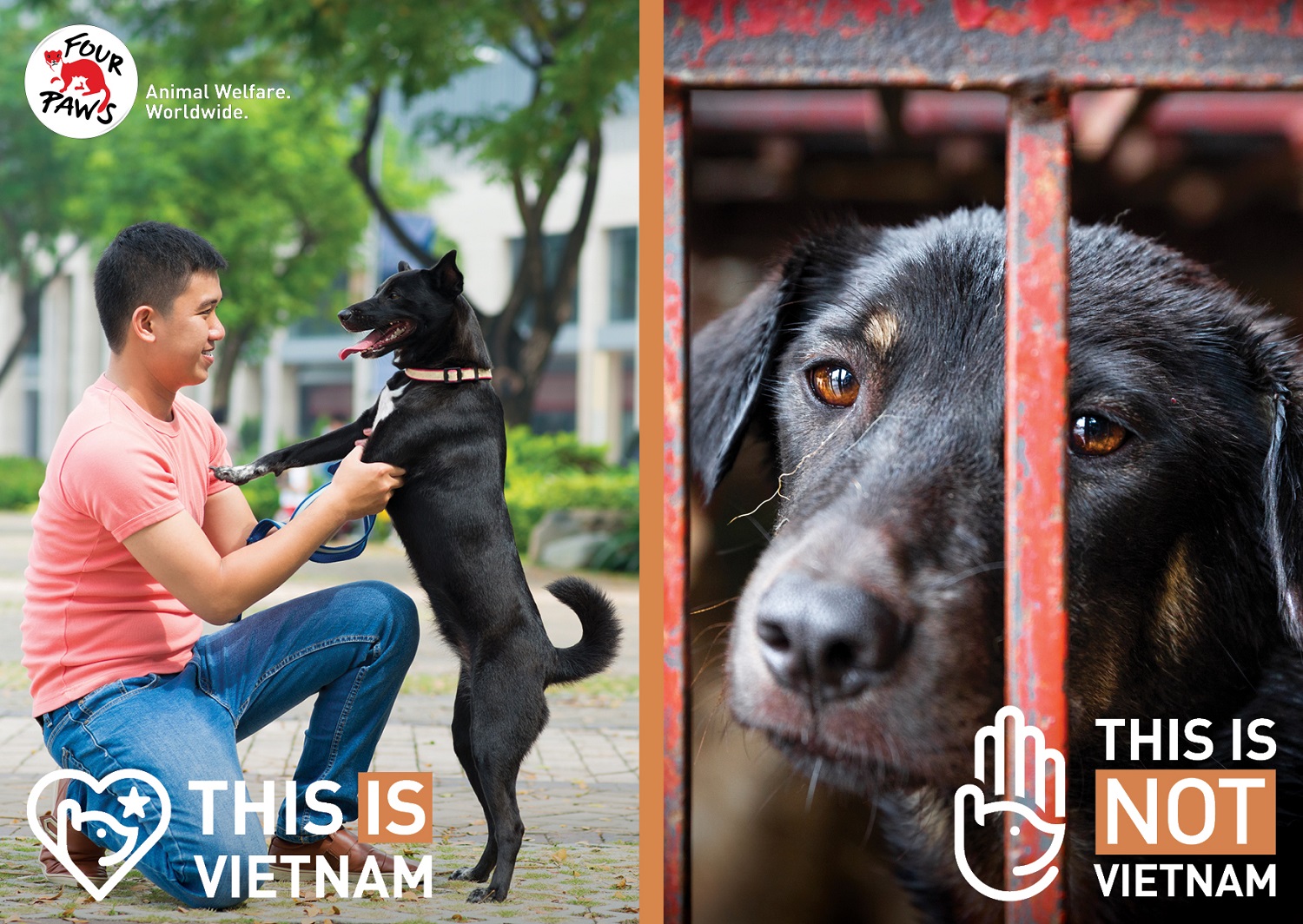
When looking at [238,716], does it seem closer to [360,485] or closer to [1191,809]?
[360,485]

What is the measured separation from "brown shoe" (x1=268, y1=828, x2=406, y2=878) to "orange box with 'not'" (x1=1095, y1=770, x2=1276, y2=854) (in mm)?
1657

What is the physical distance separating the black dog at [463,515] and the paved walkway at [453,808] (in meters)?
0.24

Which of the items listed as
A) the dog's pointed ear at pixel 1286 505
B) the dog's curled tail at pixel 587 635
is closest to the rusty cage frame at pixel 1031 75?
the dog's pointed ear at pixel 1286 505

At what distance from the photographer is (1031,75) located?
88.1 inches

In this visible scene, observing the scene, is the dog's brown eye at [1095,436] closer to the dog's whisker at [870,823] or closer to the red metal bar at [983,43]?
the red metal bar at [983,43]

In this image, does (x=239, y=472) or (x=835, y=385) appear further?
(x=239, y=472)

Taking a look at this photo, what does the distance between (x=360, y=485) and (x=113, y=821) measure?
38.3 inches

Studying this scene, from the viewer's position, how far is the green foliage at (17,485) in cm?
2019

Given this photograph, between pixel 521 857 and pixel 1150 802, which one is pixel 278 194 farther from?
pixel 1150 802

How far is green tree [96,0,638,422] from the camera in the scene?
9.58 m

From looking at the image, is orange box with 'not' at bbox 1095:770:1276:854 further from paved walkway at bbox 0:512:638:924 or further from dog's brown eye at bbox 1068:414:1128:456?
paved walkway at bbox 0:512:638:924

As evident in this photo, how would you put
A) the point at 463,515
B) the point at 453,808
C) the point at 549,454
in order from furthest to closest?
the point at 549,454, the point at 453,808, the point at 463,515

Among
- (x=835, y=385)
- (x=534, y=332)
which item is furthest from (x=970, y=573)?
(x=534, y=332)

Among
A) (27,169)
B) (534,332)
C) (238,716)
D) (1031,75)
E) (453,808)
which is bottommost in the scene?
(453,808)
